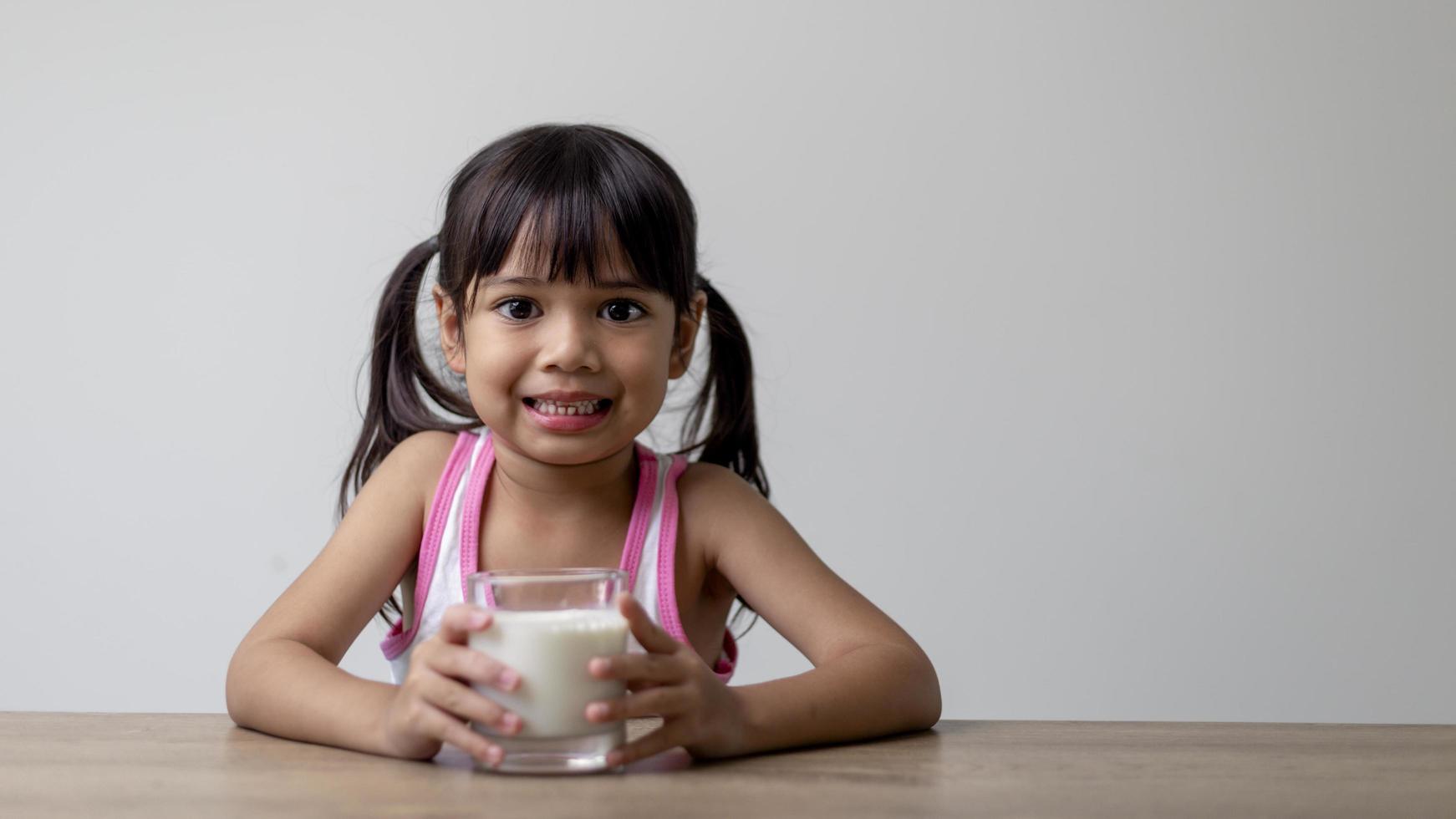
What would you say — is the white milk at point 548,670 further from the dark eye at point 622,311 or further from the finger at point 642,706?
the dark eye at point 622,311

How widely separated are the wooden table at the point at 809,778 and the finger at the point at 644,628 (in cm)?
7

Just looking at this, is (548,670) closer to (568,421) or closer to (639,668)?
(639,668)

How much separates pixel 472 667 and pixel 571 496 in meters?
0.56

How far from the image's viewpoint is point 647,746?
816 mm

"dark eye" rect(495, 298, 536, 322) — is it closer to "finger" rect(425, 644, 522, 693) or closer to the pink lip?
the pink lip

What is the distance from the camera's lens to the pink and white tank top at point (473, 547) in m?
1.31

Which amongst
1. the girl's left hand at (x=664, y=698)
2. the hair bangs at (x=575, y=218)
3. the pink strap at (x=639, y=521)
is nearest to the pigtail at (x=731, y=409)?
the pink strap at (x=639, y=521)

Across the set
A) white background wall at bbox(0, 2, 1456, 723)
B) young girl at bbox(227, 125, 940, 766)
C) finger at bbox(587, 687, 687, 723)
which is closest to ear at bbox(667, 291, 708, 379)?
young girl at bbox(227, 125, 940, 766)

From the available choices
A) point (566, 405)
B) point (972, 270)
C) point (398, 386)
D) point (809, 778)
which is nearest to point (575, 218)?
point (566, 405)

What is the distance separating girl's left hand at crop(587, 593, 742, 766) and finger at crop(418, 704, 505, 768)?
6cm

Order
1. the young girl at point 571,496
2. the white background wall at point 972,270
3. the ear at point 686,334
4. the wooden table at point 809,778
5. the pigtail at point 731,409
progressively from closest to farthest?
the wooden table at point 809,778 < the young girl at point 571,496 < the ear at point 686,334 < the pigtail at point 731,409 < the white background wall at point 972,270

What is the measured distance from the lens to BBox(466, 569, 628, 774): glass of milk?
790mm

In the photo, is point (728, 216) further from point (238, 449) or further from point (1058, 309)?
point (238, 449)

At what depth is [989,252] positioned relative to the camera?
2.35 metres
